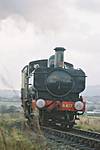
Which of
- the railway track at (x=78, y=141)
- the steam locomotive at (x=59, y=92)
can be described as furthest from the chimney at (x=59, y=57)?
the railway track at (x=78, y=141)

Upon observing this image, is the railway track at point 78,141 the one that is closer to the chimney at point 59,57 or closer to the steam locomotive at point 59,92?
the steam locomotive at point 59,92

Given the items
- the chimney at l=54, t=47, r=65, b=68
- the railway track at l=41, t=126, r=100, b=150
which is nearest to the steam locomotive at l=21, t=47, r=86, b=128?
the chimney at l=54, t=47, r=65, b=68

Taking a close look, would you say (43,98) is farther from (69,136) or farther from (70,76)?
(69,136)

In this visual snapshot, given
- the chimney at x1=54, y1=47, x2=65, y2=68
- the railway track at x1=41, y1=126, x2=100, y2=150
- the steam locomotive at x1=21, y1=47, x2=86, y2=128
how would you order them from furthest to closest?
1. the chimney at x1=54, y1=47, x2=65, y2=68
2. the steam locomotive at x1=21, y1=47, x2=86, y2=128
3. the railway track at x1=41, y1=126, x2=100, y2=150

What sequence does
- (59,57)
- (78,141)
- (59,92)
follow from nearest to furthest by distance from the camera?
(78,141) → (59,92) → (59,57)

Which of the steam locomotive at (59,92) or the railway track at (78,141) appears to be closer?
the railway track at (78,141)

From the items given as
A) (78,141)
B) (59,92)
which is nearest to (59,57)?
(59,92)

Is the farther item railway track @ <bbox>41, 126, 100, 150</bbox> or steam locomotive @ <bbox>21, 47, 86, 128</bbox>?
steam locomotive @ <bbox>21, 47, 86, 128</bbox>

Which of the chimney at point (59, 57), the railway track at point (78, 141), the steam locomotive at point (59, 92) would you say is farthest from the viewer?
the chimney at point (59, 57)

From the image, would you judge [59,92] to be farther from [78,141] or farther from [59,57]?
[78,141]

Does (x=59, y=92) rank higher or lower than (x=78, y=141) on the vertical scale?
higher

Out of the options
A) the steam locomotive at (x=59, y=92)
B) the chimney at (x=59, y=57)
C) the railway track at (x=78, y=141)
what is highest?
the chimney at (x=59, y=57)

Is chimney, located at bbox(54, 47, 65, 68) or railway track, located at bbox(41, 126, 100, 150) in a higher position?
chimney, located at bbox(54, 47, 65, 68)

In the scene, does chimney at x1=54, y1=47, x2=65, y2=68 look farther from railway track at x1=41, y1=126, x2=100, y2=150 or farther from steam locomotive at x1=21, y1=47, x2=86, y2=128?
railway track at x1=41, y1=126, x2=100, y2=150
